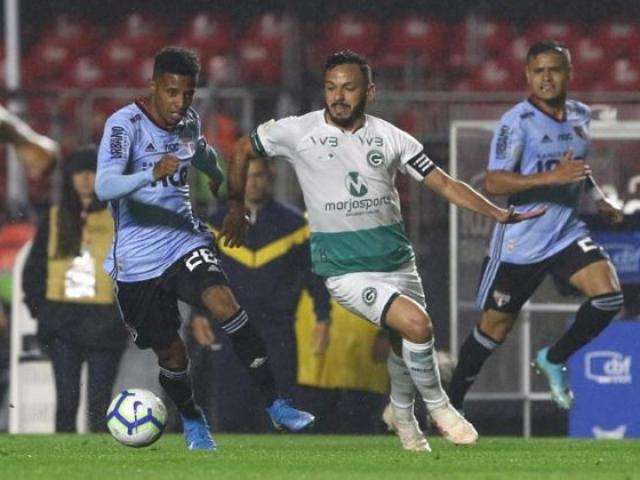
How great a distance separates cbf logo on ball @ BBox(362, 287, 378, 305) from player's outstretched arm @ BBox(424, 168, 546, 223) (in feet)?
1.91

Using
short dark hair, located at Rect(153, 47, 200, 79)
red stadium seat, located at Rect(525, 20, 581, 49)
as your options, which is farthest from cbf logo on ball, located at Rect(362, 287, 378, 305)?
red stadium seat, located at Rect(525, 20, 581, 49)

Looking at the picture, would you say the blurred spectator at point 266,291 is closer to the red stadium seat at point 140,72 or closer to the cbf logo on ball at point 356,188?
the cbf logo on ball at point 356,188

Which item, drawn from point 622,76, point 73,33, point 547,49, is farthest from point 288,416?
point 73,33

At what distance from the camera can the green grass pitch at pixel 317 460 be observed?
25.8 feet

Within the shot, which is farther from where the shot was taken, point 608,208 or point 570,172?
point 608,208

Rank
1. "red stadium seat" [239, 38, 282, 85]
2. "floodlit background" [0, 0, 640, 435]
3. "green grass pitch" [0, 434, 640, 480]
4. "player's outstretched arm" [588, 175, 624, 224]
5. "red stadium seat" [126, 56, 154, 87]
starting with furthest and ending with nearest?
"red stadium seat" [126, 56, 154, 87] < "red stadium seat" [239, 38, 282, 85] < "floodlit background" [0, 0, 640, 435] < "player's outstretched arm" [588, 175, 624, 224] < "green grass pitch" [0, 434, 640, 480]

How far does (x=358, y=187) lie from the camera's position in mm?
9445

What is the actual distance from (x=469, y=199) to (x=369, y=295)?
2.21ft

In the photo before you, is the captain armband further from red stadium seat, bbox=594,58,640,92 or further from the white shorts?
red stadium seat, bbox=594,58,640,92

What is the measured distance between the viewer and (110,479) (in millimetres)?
7617

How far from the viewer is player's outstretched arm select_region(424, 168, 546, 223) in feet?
29.6

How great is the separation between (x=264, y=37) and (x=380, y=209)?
10.4 metres

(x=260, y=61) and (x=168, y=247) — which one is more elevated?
(x=260, y=61)

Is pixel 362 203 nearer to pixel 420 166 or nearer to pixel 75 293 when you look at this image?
pixel 420 166
